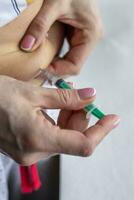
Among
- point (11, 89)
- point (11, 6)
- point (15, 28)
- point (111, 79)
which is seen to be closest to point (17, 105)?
point (11, 89)

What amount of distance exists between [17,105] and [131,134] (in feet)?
1.00

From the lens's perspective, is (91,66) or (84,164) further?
(91,66)

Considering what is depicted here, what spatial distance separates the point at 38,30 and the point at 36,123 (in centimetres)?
15

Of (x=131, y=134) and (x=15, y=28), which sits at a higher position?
(x=15, y=28)

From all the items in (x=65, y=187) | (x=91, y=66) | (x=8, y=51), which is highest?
(x=8, y=51)

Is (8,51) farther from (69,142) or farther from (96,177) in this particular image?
(96,177)

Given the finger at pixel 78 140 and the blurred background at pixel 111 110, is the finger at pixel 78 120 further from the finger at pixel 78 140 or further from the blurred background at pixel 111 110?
the blurred background at pixel 111 110

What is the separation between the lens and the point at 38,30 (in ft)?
1.68

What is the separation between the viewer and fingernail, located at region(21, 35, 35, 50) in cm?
50

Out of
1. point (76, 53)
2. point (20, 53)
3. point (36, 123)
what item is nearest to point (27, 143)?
point (36, 123)

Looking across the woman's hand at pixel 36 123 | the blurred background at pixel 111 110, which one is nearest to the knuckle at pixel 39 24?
the woman's hand at pixel 36 123

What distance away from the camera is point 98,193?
0.60 meters

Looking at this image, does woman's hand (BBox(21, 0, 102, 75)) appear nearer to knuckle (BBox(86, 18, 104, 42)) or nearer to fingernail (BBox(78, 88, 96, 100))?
knuckle (BBox(86, 18, 104, 42))

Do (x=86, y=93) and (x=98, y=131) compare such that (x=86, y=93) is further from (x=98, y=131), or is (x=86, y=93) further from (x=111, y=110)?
(x=111, y=110)
